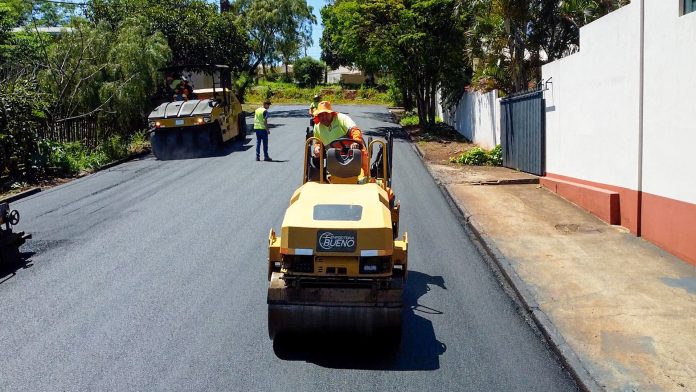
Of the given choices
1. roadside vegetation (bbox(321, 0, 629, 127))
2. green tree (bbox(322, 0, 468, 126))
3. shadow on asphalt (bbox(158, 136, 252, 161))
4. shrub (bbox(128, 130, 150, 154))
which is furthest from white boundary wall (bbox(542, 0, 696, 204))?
shrub (bbox(128, 130, 150, 154))

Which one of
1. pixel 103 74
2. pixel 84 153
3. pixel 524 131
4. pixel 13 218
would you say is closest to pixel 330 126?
pixel 13 218

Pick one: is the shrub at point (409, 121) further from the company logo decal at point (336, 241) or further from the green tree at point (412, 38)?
the company logo decal at point (336, 241)

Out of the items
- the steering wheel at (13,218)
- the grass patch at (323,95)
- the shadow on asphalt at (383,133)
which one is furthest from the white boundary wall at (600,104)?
the grass patch at (323,95)

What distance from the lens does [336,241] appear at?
6219 mm

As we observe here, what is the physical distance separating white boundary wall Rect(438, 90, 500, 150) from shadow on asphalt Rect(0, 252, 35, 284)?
14.0 metres

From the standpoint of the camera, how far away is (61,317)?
25.2ft

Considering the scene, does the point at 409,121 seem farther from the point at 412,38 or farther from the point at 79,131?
the point at 79,131

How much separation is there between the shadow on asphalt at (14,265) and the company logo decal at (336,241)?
17.1 feet

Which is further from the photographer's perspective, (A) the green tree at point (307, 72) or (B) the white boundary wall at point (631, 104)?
(A) the green tree at point (307, 72)

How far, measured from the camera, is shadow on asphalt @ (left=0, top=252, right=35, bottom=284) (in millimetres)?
9289

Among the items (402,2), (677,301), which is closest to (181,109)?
(402,2)

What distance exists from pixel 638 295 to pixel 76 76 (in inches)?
757

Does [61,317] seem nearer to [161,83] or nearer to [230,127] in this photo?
[230,127]

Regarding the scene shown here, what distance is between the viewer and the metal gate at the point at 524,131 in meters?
15.8
